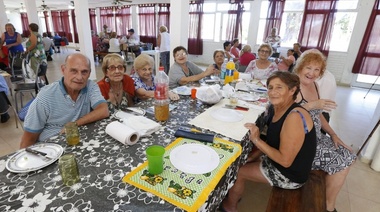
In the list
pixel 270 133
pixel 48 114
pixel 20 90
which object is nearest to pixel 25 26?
pixel 20 90

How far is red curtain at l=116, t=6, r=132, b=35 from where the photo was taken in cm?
1059

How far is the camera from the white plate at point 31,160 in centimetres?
85

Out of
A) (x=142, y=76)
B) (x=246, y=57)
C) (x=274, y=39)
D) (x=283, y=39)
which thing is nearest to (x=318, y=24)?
(x=283, y=39)

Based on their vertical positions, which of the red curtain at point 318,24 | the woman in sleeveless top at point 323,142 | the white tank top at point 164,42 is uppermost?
the red curtain at point 318,24

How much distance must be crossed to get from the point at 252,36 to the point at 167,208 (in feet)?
24.5

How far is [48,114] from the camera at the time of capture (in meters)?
1.35

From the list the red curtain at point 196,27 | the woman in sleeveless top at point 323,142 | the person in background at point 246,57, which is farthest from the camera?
the red curtain at point 196,27

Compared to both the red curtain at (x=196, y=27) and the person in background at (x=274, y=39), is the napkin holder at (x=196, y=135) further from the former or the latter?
the red curtain at (x=196, y=27)

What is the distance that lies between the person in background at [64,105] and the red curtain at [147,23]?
30.1 feet

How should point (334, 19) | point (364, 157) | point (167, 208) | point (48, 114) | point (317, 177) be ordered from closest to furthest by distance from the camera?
point (167, 208) → point (48, 114) → point (317, 177) → point (364, 157) → point (334, 19)

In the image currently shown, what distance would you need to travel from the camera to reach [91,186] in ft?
2.57

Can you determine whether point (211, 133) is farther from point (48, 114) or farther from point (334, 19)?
point (334, 19)

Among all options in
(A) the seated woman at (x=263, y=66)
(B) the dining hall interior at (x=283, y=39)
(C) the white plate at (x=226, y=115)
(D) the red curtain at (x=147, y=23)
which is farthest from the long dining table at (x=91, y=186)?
Answer: (D) the red curtain at (x=147, y=23)

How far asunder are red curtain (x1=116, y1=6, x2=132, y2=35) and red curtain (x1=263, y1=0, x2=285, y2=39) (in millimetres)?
7087
